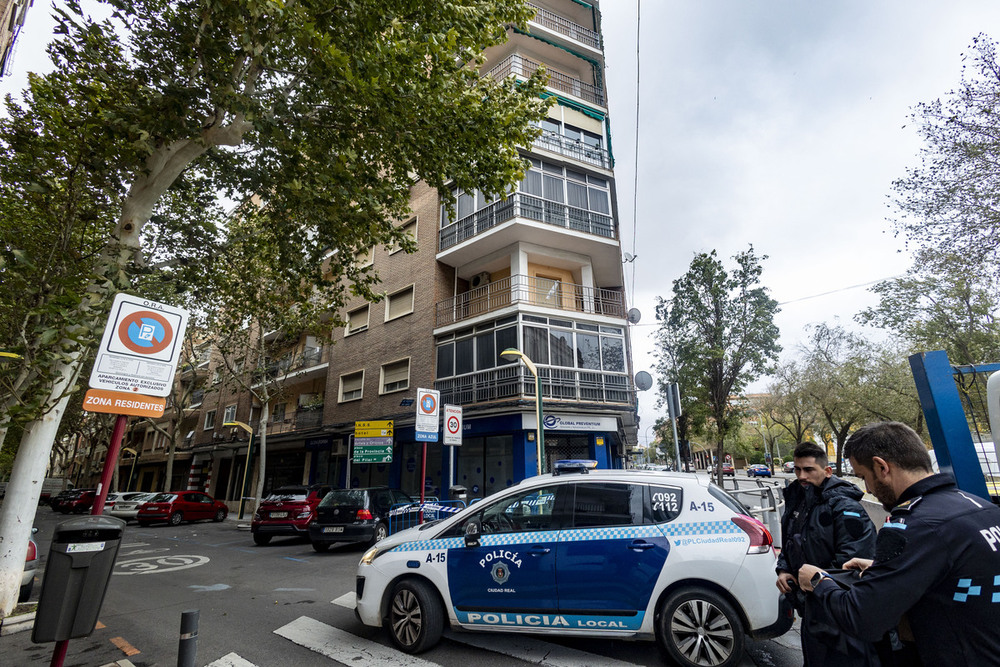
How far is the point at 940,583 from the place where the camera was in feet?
5.52

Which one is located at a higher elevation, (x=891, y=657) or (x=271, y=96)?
(x=271, y=96)

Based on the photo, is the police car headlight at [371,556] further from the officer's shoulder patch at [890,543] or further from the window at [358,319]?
the window at [358,319]

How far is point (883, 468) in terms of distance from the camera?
1.99 metres

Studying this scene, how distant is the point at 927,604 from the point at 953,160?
48.8 feet

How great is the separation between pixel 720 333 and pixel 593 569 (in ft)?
73.2

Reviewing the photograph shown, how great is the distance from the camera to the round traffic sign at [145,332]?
371 centimetres

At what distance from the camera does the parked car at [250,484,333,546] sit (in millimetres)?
13031

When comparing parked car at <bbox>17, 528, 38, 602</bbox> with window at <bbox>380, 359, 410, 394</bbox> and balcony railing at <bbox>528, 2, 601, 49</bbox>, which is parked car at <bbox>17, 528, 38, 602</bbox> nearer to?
window at <bbox>380, 359, 410, 394</bbox>

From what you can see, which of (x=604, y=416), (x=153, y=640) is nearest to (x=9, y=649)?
(x=153, y=640)

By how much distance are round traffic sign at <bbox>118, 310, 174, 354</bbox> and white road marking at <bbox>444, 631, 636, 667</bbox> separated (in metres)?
3.82

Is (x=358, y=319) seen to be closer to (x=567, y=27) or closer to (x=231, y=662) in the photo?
(x=567, y=27)

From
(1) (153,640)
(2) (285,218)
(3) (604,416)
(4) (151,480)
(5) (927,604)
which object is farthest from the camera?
(4) (151,480)

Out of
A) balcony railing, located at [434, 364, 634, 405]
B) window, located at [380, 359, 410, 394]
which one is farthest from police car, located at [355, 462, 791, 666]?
window, located at [380, 359, 410, 394]

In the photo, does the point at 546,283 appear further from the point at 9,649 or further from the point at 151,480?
the point at 151,480
